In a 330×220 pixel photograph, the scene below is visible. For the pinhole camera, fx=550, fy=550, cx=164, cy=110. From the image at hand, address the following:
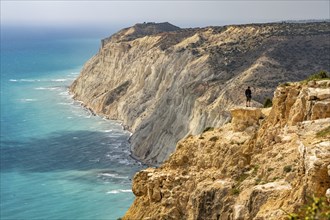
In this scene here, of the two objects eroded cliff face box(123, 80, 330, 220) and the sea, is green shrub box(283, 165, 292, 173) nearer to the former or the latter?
eroded cliff face box(123, 80, 330, 220)

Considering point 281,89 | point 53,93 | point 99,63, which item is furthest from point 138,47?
point 281,89

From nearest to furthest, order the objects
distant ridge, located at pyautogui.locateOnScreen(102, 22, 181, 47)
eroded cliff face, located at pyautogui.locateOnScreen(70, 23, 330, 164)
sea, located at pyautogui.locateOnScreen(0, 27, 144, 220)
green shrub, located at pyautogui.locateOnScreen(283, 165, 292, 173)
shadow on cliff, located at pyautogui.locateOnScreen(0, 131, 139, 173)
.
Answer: green shrub, located at pyautogui.locateOnScreen(283, 165, 292, 173) → sea, located at pyautogui.locateOnScreen(0, 27, 144, 220) → shadow on cliff, located at pyautogui.locateOnScreen(0, 131, 139, 173) → eroded cliff face, located at pyautogui.locateOnScreen(70, 23, 330, 164) → distant ridge, located at pyautogui.locateOnScreen(102, 22, 181, 47)

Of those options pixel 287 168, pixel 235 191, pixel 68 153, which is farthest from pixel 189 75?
pixel 287 168

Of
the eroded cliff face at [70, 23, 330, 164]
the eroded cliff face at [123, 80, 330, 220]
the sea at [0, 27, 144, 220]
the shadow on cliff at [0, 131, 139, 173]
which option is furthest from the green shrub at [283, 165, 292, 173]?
the shadow on cliff at [0, 131, 139, 173]

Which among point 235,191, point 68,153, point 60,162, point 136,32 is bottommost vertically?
point 60,162

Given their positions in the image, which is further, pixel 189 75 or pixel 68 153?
pixel 189 75

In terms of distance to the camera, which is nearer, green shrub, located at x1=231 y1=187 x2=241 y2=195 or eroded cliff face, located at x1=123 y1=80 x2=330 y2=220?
eroded cliff face, located at x1=123 y1=80 x2=330 y2=220

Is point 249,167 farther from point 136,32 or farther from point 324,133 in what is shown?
point 136,32

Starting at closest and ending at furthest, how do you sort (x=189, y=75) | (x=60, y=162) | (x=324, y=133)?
(x=324, y=133) → (x=60, y=162) → (x=189, y=75)
